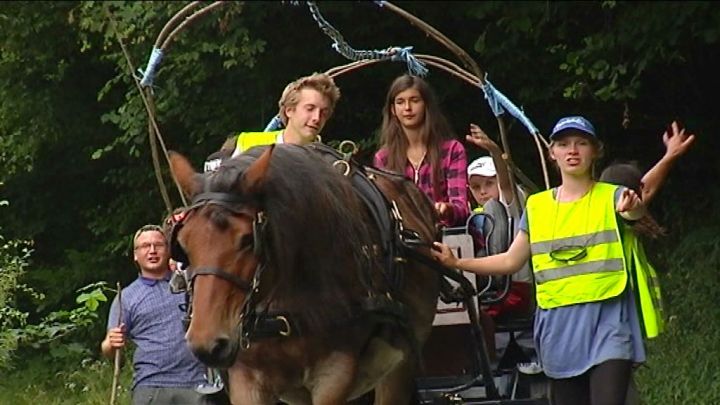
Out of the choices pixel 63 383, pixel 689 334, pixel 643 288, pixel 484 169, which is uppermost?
pixel 484 169

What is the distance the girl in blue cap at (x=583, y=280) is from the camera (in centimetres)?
595

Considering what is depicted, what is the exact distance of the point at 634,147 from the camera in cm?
1275

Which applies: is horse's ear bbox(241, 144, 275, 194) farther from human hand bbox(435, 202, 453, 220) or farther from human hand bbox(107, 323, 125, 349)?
human hand bbox(107, 323, 125, 349)

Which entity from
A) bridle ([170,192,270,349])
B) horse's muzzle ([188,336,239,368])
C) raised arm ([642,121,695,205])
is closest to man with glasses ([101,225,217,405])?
bridle ([170,192,270,349])

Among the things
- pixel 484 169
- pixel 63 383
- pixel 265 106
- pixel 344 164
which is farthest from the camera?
pixel 265 106

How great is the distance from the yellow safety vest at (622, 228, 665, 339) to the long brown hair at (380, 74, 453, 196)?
4.57ft

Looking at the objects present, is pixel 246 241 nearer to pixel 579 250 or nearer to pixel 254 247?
pixel 254 247

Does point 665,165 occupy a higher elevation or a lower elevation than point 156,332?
higher

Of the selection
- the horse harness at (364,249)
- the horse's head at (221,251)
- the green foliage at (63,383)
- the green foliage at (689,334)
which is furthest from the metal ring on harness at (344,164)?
the green foliage at (63,383)

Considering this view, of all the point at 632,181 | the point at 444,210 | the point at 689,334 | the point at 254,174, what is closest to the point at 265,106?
the point at 689,334

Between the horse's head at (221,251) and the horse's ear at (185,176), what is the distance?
0.01 metres

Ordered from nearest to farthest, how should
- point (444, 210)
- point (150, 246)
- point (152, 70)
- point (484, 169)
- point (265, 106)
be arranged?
1. point (152, 70)
2. point (444, 210)
3. point (150, 246)
4. point (484, 169)
5. point (265, 106)

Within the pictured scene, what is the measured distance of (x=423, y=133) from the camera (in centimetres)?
724

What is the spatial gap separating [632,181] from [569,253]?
19.1 inches
